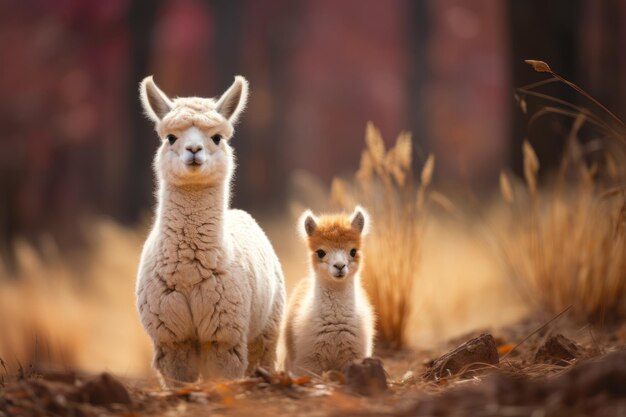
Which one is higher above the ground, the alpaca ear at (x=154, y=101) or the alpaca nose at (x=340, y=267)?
the alpaca ear at (x=154, y=101)

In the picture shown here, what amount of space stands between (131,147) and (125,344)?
349 inches

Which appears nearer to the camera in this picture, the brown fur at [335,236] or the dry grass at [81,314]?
the brown fur at [335,236]

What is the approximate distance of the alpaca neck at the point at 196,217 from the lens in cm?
532

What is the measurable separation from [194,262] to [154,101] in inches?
43.6

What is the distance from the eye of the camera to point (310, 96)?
3450 cm

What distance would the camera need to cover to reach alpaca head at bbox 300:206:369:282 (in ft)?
18.9

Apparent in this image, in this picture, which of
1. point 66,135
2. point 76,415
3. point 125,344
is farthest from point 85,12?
point 76,415

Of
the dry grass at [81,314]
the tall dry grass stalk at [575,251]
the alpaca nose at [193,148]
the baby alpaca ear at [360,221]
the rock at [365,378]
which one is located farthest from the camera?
the dry grass at [81,314]

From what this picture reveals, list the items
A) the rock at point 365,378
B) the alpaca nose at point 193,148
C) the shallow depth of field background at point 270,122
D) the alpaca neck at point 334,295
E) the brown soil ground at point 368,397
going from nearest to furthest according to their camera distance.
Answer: the brown soil ground at point 368,397 < the rock at point 365,378 < the alpaca nose at point 193,148 < the alpaca neck at point 334,295 < the shallow depth of field background at point 270,122

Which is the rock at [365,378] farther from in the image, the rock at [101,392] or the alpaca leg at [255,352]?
the alpaca leg at [255,352]

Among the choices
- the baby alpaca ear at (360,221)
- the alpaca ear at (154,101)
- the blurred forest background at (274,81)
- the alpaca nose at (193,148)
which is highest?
the blurred forest background at (274,81)

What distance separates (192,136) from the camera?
5.24m

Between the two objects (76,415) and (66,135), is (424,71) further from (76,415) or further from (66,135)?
(76,415)

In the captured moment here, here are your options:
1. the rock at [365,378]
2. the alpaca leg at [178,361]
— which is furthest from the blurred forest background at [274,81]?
the rock at [365,378]
